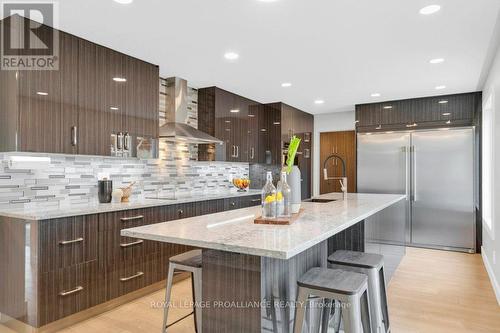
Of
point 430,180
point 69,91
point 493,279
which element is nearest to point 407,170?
point 430,180

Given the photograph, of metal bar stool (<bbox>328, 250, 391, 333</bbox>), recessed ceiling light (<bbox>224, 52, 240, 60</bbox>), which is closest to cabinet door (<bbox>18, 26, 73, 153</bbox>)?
recessed ceiling light (<bbox>224, 52, 240, 60</bbox>)

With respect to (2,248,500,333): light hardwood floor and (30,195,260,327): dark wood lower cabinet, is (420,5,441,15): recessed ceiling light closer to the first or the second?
(2,248,500,333): light hardwood floor

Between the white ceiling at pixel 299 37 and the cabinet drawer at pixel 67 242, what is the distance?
1612 millimetres

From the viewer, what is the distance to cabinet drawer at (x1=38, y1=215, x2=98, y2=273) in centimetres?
238

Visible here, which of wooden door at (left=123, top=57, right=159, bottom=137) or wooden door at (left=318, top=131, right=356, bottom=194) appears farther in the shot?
wooden door at (left=318, top=131, right=356, bottom=194)

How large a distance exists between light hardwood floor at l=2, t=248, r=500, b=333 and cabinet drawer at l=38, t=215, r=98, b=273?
0.54 m

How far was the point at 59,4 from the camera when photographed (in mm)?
2316

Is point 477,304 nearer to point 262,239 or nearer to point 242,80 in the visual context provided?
point 262,239

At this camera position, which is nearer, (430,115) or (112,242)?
(112,242)

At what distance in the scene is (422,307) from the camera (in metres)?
2.90

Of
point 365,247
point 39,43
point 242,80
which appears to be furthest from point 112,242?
point 242,80

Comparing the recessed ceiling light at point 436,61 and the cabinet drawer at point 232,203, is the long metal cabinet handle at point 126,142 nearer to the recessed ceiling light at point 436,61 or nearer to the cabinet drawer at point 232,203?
the cabinet drawer at point 232,203

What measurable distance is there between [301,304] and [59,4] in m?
2.57

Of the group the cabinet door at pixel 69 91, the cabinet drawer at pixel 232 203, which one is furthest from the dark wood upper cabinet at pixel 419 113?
the cabinet door at pixel 69 91
